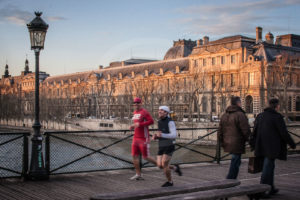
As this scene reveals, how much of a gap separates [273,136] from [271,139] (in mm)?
68

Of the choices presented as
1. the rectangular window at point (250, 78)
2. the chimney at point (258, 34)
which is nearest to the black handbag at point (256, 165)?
the rectangular window at point (250, 78)

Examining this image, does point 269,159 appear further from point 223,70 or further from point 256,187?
point 223,70

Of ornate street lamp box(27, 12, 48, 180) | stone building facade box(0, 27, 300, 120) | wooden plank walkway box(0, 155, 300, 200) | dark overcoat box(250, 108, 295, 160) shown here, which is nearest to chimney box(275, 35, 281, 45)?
stone building facade box(0, 27, 300, 120)

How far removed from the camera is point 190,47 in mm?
92125

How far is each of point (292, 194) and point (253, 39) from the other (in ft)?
208

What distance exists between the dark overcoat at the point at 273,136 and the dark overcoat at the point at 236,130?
332 millimetres

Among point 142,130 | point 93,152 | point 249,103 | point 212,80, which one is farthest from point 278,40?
point 142,130

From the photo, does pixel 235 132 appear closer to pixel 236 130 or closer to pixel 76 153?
pixel 236 130

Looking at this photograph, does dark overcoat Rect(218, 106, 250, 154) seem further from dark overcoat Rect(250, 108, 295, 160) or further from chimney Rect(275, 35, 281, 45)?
chimney Rect(275, 35, 281, 45)

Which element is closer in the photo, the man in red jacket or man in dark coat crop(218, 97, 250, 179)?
man in dark coat crop(218, 97, 250, 179)

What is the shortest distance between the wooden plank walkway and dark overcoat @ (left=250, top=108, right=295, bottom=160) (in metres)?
0.91

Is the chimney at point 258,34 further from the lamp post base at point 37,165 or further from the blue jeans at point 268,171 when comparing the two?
the blue jeans at point 268,171

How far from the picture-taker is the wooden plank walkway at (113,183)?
26.9 feet

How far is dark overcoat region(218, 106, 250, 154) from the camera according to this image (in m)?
8.20
